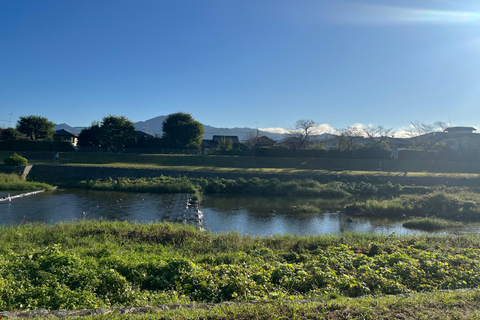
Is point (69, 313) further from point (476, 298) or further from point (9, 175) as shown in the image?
point (9, 175)

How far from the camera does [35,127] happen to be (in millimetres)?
50469

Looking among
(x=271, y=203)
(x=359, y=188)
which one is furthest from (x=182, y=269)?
(x=359, y=188)

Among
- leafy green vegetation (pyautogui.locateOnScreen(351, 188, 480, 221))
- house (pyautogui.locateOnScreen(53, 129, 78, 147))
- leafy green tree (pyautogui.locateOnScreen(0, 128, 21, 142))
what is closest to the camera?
leafy green vegetation (pyautogui.locateOnScreen(351, 188, 480, 221))

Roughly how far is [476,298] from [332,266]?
270cm

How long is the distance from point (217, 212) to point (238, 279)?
43.9 feet

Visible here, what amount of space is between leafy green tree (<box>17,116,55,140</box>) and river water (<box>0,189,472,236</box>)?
3123cm

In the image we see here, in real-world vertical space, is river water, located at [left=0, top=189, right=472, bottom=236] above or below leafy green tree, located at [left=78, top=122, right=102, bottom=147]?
below

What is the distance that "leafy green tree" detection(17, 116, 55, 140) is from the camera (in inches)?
1971

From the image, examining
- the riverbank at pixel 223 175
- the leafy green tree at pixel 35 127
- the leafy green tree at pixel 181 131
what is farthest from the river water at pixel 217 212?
the leafy green tree at pixel 35 127

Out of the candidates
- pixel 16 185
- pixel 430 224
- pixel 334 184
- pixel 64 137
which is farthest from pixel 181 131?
pixel 430 224

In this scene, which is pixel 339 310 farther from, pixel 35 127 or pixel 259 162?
pixel 35 127

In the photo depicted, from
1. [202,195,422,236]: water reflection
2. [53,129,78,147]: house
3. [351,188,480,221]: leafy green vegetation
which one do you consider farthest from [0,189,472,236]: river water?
[53,129,78,147]: house

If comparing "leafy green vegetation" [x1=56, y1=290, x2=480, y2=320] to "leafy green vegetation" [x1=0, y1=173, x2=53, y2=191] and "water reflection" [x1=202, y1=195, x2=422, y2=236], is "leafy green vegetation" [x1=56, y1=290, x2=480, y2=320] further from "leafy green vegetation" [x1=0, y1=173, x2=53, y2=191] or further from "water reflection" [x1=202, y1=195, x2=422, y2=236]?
"leafy green vegetation" [x1=0, y1=173, x2=53, y2=191]

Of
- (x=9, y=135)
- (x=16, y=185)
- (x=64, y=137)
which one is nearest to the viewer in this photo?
(x=16, y=185)
